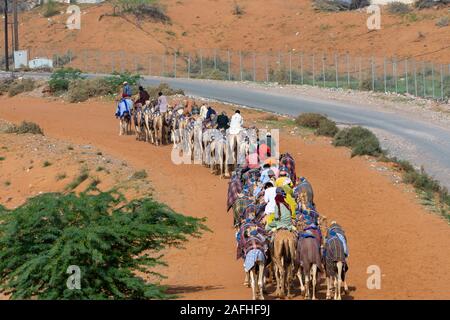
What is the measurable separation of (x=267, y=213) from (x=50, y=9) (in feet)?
247

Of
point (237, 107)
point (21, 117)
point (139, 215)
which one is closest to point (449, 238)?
point (139, 215)

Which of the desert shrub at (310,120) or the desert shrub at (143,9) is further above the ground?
the desert shrub at (143,9)

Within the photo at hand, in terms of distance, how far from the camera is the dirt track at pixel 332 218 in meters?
23.7

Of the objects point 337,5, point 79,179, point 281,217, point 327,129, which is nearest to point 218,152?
point 79,179

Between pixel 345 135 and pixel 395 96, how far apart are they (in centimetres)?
1625

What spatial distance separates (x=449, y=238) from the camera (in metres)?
28.4

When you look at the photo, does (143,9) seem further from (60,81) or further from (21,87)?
(60,81)

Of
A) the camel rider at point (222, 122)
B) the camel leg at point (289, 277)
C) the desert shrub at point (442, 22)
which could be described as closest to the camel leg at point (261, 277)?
the camel leg at point (289, 277)

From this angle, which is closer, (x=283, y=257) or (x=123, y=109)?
(x=283, y=257)

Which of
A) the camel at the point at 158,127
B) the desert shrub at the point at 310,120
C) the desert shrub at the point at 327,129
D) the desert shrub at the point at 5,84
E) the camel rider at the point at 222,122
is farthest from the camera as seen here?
Answer: the desert shrub at the point at 5,84

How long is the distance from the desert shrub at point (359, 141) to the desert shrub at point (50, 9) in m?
56.7

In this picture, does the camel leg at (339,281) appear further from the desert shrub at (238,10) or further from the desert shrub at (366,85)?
the desert shrub at (238,10)

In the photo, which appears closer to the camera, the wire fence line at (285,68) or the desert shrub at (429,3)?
the wire fence line at (285,68)

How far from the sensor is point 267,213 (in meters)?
23.6
